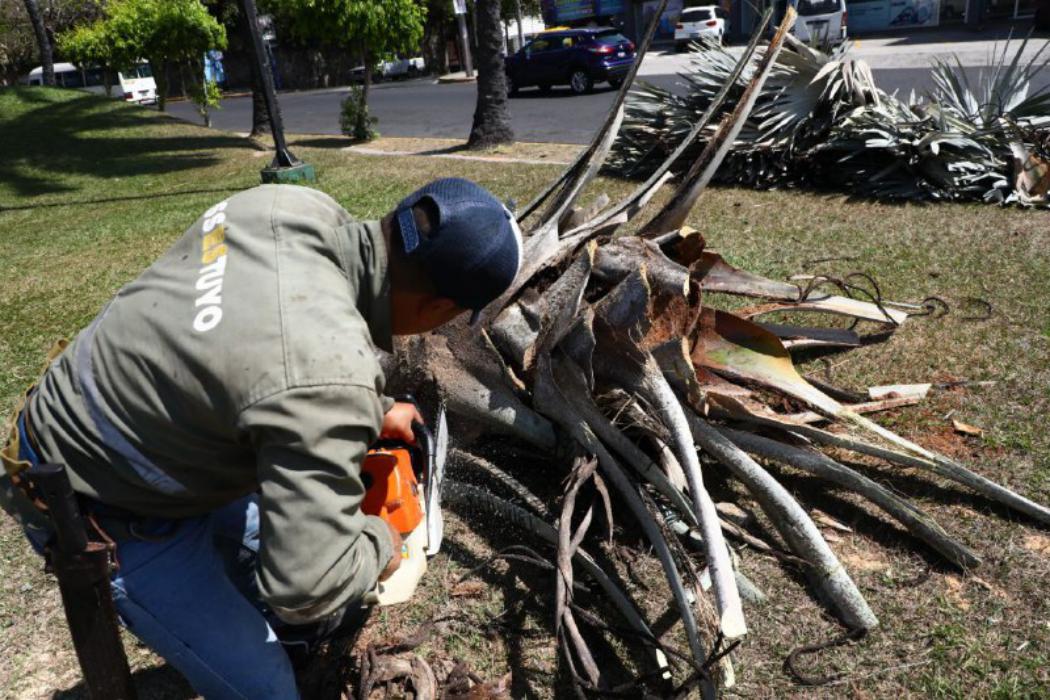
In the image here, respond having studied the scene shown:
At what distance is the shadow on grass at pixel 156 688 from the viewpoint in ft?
9.14

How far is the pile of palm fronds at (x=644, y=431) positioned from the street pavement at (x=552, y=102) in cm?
915

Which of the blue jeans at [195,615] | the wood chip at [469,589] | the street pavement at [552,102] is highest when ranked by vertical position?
the street pavement at [552,102]

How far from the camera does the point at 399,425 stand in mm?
2629

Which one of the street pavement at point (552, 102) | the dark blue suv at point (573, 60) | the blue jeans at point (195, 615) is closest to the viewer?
the blue jeans at point (195, 615)

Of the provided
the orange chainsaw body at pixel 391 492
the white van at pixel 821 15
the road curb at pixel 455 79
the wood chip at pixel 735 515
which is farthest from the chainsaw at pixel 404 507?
the road curb at pixel 455 79

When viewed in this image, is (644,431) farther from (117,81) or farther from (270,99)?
(117,81)

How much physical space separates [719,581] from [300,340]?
4.78 feet

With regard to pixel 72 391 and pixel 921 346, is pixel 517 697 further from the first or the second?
pixel 921 346

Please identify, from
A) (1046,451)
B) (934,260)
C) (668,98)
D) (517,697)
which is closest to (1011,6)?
(668,98)

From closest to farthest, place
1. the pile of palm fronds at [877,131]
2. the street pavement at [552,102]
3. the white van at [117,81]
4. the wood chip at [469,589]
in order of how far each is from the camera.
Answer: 1. the wood chip at [469,589]
2. the pile of palm fronds at [877,131]
3. the street pavement at [552,102]
4. the white van at [117,81]

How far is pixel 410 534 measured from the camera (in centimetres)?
238

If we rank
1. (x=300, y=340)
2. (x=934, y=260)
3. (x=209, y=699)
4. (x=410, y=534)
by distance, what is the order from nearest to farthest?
(x=300, y=340) → (x=209, y=699) → (x=410, y=534) → (x=934, y=260)

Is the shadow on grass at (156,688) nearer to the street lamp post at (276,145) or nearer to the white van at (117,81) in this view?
the street lamp post at (276,145)

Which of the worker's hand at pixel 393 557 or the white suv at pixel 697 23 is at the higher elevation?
the white suv at pixel 697 23
